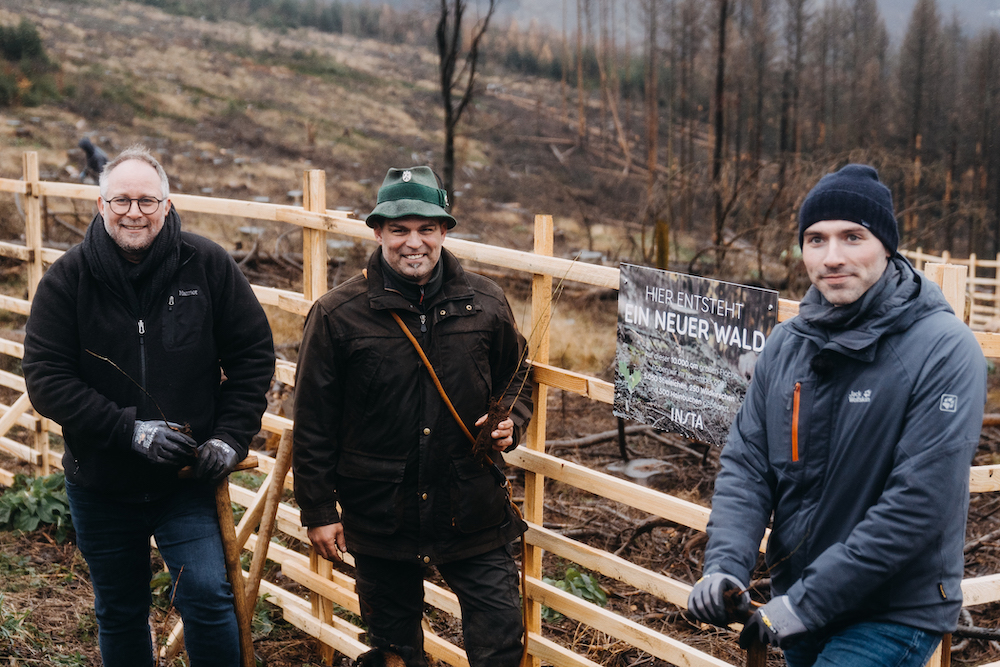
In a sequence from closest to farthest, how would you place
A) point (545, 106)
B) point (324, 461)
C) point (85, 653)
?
point (324, 461) < point (85, 653) < point (545, 106)

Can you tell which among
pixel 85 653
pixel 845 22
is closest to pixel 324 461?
pixel 85 653

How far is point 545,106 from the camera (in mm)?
45031

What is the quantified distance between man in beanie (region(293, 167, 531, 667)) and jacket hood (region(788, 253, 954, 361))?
126 cm

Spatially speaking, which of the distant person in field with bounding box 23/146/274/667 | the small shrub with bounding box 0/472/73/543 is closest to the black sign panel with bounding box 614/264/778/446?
the distant person in field with bounding box 23/146/274/667

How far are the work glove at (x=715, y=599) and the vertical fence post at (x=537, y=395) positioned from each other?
4.46ft

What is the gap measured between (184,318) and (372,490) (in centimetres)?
90

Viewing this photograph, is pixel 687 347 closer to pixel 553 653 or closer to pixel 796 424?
pixel 796 424

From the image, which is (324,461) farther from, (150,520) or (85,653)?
(85,653)

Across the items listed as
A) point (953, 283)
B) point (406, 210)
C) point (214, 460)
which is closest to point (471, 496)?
point (214, 460)

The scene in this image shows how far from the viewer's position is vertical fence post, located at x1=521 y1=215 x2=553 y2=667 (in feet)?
10.8

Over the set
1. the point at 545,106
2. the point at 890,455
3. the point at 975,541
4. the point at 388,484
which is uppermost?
the point at 545,106

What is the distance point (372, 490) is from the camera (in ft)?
9.59

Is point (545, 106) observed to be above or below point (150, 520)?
above

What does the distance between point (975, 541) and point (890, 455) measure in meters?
3.47
